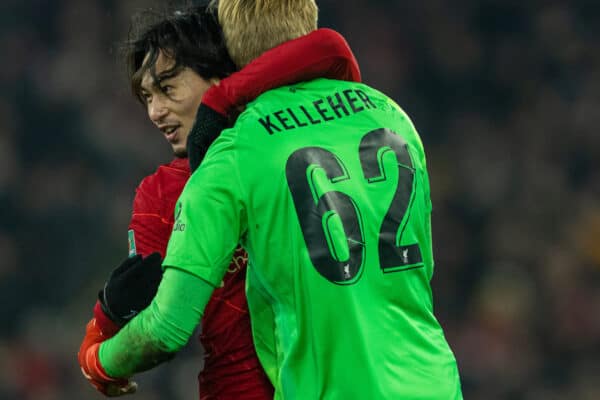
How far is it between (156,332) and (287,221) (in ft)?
1.10

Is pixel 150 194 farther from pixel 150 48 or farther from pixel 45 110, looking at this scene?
pixel 45 110

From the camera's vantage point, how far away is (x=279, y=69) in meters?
2.24

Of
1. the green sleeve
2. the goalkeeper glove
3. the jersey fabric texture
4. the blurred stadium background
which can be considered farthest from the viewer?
the blurred stadium background

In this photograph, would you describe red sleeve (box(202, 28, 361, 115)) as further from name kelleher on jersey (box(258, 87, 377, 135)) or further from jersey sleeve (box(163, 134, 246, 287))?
jersey sleeve (box(163, 134, 246, 287))

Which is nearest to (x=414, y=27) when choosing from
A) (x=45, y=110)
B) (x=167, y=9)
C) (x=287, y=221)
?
(x=45, y=110)

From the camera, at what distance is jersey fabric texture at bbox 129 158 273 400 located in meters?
2.53

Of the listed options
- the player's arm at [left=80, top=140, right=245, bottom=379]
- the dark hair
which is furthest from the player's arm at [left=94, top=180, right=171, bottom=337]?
the dark hair

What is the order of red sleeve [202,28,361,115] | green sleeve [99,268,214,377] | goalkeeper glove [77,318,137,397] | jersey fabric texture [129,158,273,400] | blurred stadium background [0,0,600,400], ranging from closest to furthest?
green sleeve [99,268,214,377] → red sleeve [202,28,361,115] → goalkeeper glove [77,318,137,397] → jersey fabric texture [129,158,273,400] → blurred stadium background [0,0,600,400]

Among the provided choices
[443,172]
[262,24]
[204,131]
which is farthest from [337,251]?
[443,172]

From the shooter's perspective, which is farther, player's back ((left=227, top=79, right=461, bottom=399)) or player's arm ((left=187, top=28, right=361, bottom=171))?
player's arm ((left=187, top=28, right=361, bottom=171))

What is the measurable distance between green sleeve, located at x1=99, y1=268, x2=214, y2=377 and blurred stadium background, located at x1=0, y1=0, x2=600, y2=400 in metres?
4.00

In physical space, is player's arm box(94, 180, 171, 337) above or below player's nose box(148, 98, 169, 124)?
below

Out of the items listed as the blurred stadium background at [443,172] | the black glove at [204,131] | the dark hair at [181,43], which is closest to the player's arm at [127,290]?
the black glove at [204,131]

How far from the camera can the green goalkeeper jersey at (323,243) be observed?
212cm
